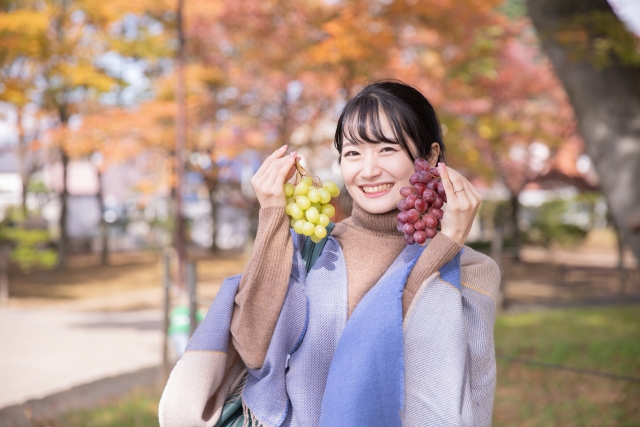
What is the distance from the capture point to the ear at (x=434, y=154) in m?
1.91

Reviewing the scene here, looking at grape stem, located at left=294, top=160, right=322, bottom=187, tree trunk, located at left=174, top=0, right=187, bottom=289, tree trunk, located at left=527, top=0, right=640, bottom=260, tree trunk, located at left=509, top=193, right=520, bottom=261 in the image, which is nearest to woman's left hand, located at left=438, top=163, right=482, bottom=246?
grape stem, located at left=294, top=160, right=322, bottom=187

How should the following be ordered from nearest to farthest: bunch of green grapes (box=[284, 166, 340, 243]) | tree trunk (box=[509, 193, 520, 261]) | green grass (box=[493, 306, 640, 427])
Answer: bunch of green grapes (box=[284, 166, 340, 243]) → green grass (box=[493, 306, 640, 427]) → tree trunk (box=[509, 193, 520, 261])

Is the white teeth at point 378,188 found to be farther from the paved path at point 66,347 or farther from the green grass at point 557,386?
the paved path at point 66,347

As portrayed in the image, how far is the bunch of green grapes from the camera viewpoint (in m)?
1.74

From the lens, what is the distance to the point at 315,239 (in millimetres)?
1799

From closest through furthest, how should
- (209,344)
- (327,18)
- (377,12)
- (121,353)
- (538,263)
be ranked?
1. (209,344)
2. (121,353)
3. (377,12)
4. (327,18)
5. (538,263)

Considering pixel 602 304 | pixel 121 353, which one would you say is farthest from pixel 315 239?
pixel 602 304

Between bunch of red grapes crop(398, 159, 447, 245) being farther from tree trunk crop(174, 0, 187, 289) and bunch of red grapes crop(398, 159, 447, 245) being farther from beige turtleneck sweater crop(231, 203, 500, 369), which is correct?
tree trunk crop(174, 0, 187, 289)

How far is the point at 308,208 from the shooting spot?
1.76 m

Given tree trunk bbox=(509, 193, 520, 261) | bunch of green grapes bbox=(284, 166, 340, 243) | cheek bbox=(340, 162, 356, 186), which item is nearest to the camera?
bunch of green grapes bbox=(284, 166, 340, 243)

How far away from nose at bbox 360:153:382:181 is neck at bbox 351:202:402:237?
12 centimetres

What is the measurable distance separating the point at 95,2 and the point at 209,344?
10.3m

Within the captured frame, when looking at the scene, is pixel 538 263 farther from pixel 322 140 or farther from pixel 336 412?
pixel 336 412

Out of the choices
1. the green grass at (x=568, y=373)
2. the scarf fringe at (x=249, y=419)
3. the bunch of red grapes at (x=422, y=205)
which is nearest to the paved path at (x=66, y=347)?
the green grass at (x=568, y=373)
